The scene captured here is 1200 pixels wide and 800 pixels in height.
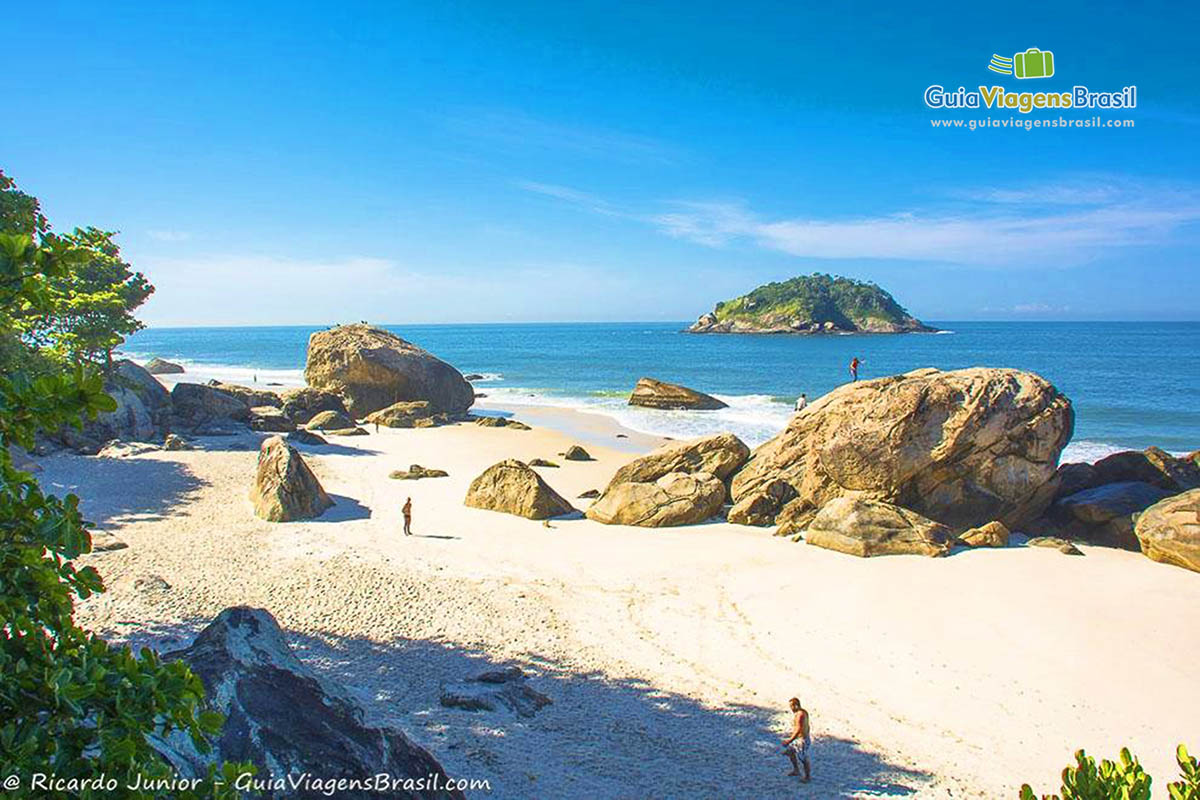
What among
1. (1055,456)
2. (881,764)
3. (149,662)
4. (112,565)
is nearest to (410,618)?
(112,565)

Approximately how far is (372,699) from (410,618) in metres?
3.96

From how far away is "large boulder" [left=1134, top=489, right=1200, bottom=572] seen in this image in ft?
59.2

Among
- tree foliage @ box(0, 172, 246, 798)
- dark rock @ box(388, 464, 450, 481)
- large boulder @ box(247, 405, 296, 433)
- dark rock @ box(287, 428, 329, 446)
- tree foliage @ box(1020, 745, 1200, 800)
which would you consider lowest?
dark rock @ box(388, 464, 450, 481)

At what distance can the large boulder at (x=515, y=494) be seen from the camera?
2352 centimetres

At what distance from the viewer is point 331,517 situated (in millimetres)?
22844

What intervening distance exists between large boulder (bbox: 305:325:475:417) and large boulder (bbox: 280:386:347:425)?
1.29 m

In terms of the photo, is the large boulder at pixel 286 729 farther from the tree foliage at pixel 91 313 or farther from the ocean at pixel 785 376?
the ocean at pixel 785 376

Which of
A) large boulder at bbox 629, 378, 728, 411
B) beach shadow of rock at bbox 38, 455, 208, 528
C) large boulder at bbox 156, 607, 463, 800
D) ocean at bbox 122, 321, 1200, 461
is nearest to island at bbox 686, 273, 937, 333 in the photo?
ocean at bbox 122, 321, 1200, 461

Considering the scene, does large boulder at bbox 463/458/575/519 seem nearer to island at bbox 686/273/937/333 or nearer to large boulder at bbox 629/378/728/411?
large boulder at bbox 629/378/728/411

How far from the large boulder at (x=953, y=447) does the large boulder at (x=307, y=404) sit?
30572mm

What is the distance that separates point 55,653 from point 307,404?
141ft

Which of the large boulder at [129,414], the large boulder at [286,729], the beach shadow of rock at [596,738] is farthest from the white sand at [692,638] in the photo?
the large boulder at [129,414]

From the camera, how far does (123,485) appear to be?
2489cm

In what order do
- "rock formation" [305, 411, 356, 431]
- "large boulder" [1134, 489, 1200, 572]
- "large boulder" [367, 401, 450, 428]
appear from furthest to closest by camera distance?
A: "large boulder" [367, 401, 450, 428] < "rock formation" [305, 411, 356, 431] < "large boulder" [1134, 489, 1200, 572]
